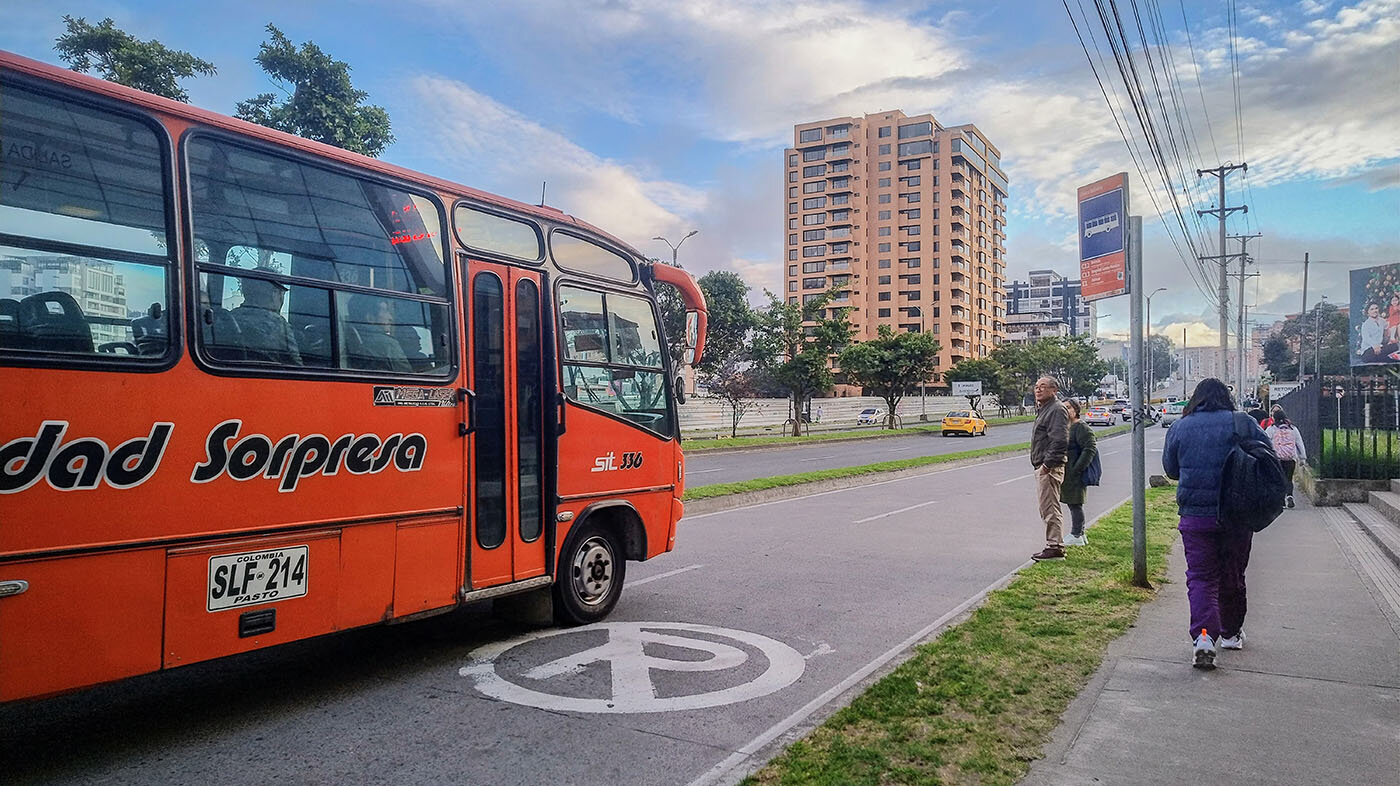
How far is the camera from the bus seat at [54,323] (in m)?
3.78

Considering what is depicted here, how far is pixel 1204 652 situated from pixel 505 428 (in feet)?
15.7

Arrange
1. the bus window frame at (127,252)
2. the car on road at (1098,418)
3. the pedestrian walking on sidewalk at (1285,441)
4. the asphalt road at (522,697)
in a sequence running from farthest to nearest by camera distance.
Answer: the car on road at (1098,418)
the pedestrian walking on sidewalk at (1285,441)
the asphalt road at (522,697)
the bus window frame at (127,252)

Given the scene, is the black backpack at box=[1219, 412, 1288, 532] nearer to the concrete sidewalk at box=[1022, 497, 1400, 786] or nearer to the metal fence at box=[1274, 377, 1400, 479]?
the concrete sidewalk at box=[1022, 497, 1400, 786]

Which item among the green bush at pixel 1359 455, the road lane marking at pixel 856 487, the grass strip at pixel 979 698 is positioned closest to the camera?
the grass strip at pixel 979 698

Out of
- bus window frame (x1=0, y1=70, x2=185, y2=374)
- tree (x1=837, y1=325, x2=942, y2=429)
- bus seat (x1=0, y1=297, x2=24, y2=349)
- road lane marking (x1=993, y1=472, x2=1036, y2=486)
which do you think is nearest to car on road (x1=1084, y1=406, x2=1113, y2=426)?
tree (x1=837, y1=325, x2=942, y2=429)

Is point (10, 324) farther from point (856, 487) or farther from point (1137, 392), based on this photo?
point (856, 487)

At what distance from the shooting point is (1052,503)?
9922mm

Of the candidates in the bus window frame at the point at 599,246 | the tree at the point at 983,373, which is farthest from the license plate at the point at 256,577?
the tree at the point at 983,373

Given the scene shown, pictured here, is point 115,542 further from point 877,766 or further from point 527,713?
point 877,766

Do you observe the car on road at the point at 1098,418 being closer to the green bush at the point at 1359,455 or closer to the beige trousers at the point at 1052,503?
the green bush at the point at 1359,455

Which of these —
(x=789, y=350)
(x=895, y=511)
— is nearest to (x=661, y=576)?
(x=895, y=511)

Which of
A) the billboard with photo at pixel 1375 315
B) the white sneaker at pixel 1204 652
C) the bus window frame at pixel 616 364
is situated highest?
the billboard with photo at pixel 1375 315

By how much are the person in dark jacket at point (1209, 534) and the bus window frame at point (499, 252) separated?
15.0 feet

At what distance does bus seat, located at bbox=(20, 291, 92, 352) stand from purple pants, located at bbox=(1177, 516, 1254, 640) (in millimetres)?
6385
